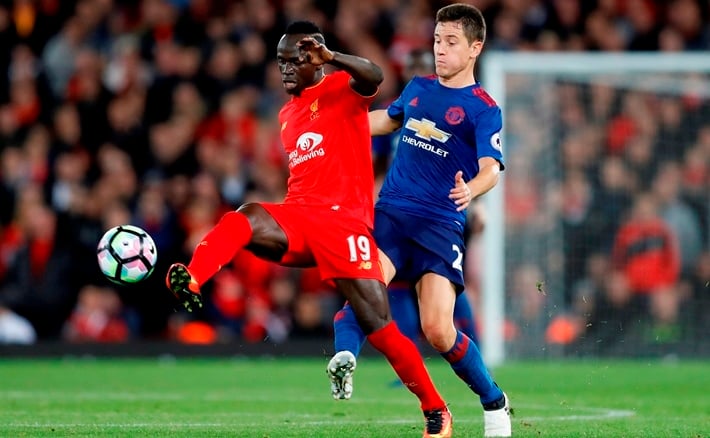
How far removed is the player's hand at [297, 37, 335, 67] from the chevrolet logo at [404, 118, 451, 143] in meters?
0.93

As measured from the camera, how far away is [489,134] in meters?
7.14

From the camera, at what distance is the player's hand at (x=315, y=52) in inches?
261

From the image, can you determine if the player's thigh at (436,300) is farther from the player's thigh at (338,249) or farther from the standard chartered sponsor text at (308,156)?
the standard chartered sponsor text at (308,156)

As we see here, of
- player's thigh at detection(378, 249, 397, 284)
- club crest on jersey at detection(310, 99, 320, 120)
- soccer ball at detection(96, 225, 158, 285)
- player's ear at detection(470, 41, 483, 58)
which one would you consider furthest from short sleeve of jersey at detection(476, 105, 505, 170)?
soccer ball at detection(96, 225, 158, 285)

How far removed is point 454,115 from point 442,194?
0.43m

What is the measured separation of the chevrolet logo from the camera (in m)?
7.37

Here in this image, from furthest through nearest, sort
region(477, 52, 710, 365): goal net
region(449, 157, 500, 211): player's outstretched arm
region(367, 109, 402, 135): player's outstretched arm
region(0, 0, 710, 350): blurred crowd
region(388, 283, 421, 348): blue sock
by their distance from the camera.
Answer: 1. region(0, 0, 710, 350): blurred crowd
2. region(477, 52, 710, 365): goal net
3. region(388, 283, 421, 348): blue sock
4. region(367, 109, 402, 135): player's outstretched arm
5. region(449, 157, 500, 211): player's outstretched arm

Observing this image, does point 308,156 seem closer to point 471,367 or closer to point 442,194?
point 442,194

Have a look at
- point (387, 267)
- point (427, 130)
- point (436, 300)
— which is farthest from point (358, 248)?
point (427, 130)

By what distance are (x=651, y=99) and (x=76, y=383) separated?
710cm

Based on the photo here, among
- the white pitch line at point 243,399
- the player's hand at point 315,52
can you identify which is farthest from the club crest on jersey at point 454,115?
the white pitch line at point 243,399

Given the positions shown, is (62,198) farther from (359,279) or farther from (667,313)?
(359,279)

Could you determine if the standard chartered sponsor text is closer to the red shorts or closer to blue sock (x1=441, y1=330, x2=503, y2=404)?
the red shorts

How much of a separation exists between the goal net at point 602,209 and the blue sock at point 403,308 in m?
3.97
